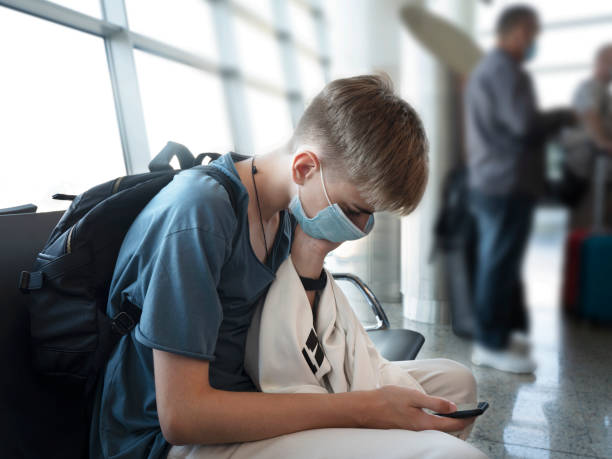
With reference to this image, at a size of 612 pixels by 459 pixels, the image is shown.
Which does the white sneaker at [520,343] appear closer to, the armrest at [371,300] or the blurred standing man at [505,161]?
the blurred standing man at [505,161]

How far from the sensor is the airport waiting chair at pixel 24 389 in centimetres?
73

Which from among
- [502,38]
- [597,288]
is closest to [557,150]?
[502,38]

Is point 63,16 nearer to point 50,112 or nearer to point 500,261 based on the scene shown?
point 50,112

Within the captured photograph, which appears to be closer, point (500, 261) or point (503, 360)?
point (500, 261)

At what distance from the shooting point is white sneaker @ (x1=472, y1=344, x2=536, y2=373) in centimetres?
149

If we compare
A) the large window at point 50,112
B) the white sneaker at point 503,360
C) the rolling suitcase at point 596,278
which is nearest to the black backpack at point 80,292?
the rolling suitcase at point 596,278

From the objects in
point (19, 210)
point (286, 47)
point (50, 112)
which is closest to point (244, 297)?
point (19, 210)

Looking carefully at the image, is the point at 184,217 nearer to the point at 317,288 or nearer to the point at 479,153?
→ the point at 317,288

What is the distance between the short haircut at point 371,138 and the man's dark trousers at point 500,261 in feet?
1.84

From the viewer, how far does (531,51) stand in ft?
3.40

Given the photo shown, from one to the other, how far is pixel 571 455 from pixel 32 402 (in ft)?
4.76

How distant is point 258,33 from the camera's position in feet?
7.16

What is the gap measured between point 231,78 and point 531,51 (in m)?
1.73

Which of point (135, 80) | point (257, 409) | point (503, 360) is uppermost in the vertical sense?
point (135, 80)
